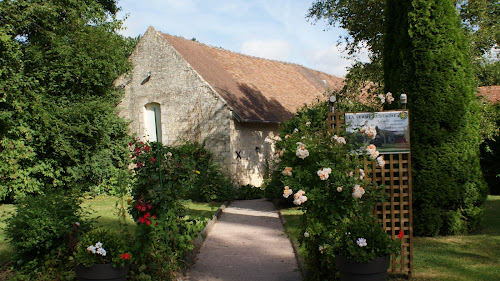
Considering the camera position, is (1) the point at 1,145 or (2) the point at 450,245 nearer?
(2) the point at 450,245

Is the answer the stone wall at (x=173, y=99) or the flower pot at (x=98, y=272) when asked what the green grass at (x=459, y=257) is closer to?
the flower pot at (x=98, y=272)

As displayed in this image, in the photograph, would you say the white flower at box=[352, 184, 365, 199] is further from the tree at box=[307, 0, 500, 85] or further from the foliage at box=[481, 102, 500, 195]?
the foliage at box=[481, 102, 500, 195]

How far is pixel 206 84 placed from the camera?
49.7 feet

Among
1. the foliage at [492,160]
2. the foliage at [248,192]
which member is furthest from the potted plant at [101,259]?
the foliage at [492,160]

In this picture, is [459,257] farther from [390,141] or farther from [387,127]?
[387,127]

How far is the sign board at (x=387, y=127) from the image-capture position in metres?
5.70

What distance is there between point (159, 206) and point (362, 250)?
8.29 feet

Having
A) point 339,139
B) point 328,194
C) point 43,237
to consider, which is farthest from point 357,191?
point 43,237

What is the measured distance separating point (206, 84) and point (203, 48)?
443cm

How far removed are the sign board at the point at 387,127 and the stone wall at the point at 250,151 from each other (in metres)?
9.39

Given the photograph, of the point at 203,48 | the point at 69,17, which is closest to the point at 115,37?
the point at 69,17

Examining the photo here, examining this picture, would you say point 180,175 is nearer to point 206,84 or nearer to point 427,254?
point 427,254

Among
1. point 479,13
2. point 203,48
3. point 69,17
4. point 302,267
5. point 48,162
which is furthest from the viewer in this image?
point 203,48

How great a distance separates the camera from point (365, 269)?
4.33m
